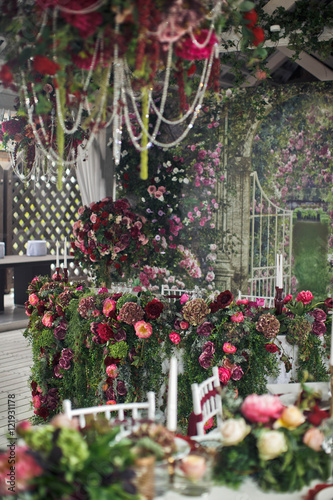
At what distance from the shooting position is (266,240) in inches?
198

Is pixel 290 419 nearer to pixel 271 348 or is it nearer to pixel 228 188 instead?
pixel 271 348

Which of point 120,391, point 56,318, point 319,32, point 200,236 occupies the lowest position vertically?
point 120,391

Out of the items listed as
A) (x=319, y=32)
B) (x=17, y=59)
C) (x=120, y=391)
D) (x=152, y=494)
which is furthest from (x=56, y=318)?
(x=319, y=32)

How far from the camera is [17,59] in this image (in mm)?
1391

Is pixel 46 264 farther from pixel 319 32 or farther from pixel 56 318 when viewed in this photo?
pixel 319 32

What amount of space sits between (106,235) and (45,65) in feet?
8.46

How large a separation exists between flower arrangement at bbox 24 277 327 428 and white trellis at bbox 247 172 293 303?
234cm

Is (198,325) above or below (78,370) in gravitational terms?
above

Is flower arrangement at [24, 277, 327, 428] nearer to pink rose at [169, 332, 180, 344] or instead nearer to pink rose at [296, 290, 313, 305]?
pink rose at [169, 332, 180, 344]

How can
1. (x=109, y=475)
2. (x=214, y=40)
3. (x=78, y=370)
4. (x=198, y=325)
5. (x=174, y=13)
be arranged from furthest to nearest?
(x=78, y=370) < (x=198, y=325) < (x=214, y=40) < (x=174, y=13) < (x=109, y=475)

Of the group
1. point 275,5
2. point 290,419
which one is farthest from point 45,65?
point 275,5

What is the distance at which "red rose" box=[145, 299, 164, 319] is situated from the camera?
260cm

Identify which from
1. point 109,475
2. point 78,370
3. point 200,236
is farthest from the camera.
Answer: point 200,236

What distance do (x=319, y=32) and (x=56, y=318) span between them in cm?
268
